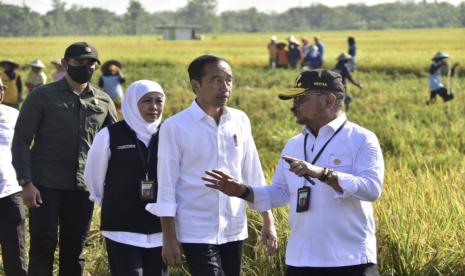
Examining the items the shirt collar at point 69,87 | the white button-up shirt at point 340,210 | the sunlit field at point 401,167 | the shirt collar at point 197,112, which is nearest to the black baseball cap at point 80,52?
the shirt collar at point 69,87

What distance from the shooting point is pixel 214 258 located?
15.4 feet

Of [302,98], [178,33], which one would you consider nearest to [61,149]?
[302,98]

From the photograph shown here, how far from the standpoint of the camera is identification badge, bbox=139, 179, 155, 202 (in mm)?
5113

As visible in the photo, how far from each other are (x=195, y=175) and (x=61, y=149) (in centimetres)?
161

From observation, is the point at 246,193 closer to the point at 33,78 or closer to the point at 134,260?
the point at 134,260

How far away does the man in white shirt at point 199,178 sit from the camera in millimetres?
4656

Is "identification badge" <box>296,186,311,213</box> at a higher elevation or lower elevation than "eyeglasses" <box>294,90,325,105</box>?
lower

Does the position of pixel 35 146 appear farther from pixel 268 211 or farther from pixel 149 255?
pixel 268 211

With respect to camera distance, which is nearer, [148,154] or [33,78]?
[148,154]

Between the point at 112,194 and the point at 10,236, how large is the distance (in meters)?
1.32

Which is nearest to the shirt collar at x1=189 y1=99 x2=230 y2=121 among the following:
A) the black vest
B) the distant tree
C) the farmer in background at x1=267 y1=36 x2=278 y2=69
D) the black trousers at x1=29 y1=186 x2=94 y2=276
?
the black vest

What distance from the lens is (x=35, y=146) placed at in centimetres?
610

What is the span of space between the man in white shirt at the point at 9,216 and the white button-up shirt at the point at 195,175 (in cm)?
184

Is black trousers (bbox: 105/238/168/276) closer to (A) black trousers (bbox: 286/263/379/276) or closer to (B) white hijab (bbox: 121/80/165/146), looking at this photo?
(B) white hijab (bbox: 121/80/165/146)
